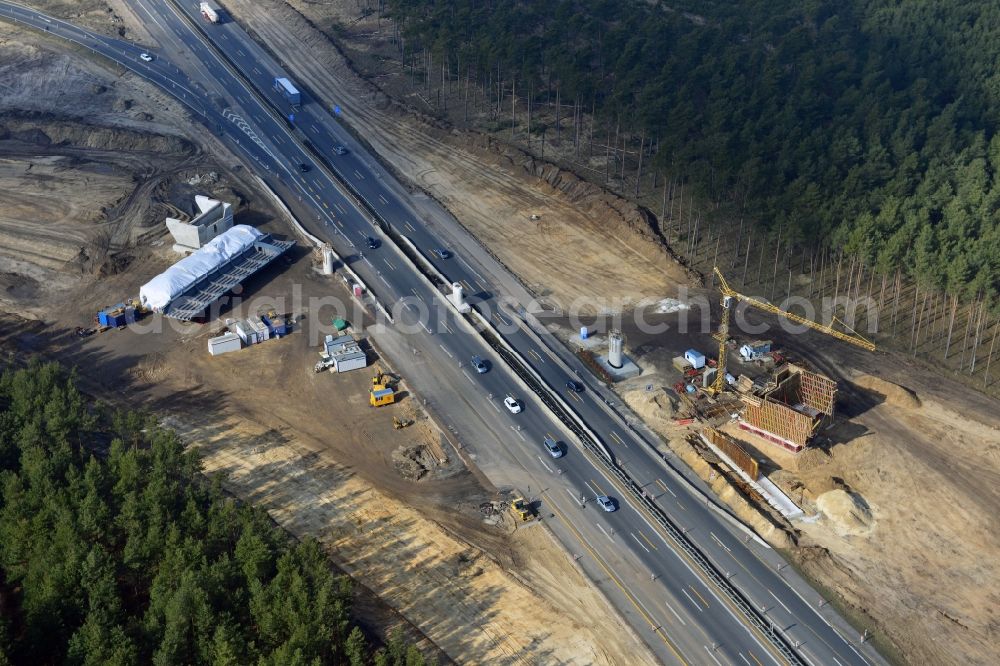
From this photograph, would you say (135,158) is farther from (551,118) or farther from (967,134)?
(967,134)

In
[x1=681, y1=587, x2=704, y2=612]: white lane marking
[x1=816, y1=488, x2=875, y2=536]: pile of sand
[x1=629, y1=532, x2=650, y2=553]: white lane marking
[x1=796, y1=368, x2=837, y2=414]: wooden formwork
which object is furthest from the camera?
[x1=796, y1=368, x2=837, y2=414]: wooden formwork

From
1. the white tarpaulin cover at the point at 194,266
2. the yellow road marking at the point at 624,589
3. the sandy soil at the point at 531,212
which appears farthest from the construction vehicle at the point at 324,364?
the yellow road marking at the point at 624,589

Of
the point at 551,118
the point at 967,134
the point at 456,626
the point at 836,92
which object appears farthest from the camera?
the point at 551,118

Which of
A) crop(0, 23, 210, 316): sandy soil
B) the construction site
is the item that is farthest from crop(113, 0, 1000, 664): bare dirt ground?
crop(0, 23, 210, 316): sandy soil

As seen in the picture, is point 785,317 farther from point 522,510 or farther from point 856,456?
point 522,510

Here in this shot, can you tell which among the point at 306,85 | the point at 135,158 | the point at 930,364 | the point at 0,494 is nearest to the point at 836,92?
the point at 930,364

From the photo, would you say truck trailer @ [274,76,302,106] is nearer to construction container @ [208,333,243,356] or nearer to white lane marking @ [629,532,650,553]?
construction container @ [208,333,243,356]

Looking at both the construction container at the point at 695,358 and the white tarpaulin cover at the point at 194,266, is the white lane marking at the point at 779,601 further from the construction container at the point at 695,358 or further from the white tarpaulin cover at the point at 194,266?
the white tarpaulin cover at the point at 194,266

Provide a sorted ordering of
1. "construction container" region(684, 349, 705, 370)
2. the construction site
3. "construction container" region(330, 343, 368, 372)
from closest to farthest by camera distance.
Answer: the construction site < "construction container" region(330, 343, 368, 372) < "construction container" region(684, 349, 705, 370)

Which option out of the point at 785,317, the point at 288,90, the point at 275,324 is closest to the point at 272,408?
the point at 275,324
